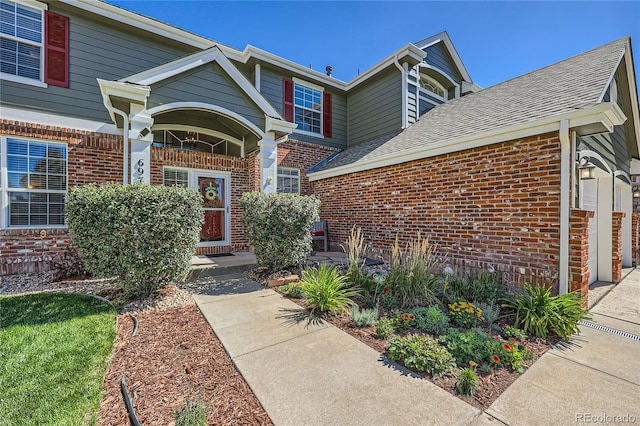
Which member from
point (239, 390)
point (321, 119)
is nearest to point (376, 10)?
point (321, 119)

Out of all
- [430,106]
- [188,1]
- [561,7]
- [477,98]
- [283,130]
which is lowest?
[283,130]

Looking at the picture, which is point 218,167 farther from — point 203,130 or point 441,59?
point 441,59

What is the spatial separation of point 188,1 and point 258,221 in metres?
6.33

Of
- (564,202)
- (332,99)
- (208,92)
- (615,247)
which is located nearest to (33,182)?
(208,92)

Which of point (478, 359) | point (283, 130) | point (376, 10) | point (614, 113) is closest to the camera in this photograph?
point (478, 359)

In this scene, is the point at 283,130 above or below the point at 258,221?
above

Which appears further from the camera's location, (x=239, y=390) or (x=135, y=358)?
(x=135, y=358)

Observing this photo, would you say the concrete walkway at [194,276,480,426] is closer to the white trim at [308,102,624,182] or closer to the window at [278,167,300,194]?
the white trim at [308,102,624,182]

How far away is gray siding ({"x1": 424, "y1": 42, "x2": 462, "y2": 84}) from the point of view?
980 centimetres

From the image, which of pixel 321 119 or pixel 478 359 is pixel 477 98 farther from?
pixel 478 359

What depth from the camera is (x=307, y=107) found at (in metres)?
9.67

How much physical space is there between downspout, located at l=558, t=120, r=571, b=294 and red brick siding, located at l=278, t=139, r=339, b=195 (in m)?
6.67

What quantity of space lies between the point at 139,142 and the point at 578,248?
7494 millimetres

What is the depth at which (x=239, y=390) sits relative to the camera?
2.12 meters
